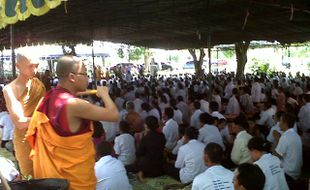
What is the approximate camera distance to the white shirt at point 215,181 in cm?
374

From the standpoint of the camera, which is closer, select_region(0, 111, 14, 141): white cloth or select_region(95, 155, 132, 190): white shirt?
select_region(95, 155, 132, 190): white shirt

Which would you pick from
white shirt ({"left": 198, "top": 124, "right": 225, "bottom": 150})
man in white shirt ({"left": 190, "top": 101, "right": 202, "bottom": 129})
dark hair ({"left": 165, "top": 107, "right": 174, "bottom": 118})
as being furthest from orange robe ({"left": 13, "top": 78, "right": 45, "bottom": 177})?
man in white shirt ({"left": 190, "top": 101, "right": 202, "bottom": 129})

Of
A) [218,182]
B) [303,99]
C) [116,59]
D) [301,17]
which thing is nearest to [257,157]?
[218,182]

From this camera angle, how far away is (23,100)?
356 cm

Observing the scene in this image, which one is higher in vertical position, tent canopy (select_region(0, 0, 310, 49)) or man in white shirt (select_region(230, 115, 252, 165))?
tent canopy (select_region(0, 0, 310, 49))

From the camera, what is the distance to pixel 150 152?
6.34 meters

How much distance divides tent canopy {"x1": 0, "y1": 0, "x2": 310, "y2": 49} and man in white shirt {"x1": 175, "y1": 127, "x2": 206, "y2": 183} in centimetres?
285

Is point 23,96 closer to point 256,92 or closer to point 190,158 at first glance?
point 190,158

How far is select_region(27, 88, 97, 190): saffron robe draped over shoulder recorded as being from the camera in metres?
2.75

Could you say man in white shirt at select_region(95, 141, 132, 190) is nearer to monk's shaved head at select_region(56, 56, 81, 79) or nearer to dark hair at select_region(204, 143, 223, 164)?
dark hair at select_region(204, 143, 223, 164)

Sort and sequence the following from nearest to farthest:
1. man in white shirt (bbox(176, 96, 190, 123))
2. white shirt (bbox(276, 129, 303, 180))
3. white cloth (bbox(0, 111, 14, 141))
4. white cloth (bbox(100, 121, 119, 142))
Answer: white shirt (bbox(276, 129, 303, 180)) < white cloth (bbox(100, 121, 119, 142)) < white cloth (bbox(0, 111, 14, 141)) < man in white shirt (bbox(176, 96, 190, 123))

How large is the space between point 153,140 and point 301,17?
6.04 metres

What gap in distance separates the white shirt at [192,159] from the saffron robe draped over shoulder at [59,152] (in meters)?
2.59

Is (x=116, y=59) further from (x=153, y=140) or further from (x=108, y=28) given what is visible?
(x=153, y=140)
